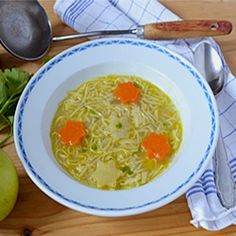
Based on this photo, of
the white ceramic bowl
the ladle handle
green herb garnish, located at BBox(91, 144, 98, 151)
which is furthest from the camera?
the ladle handle

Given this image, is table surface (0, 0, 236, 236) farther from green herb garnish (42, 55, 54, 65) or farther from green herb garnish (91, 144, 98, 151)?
green herb garnish (42, 55, 54, 65)

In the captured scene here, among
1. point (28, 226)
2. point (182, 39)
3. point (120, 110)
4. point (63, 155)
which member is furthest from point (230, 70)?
point (28, 226)

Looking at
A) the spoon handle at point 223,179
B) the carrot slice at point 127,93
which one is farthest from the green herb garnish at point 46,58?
the spoon handle at point 223,179

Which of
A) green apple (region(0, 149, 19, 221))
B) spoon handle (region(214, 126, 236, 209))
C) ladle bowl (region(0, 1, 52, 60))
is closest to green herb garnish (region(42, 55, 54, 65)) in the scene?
ladle bowl (region(0, 1, 52, 60))

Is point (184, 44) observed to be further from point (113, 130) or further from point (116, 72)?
point (113, 130)

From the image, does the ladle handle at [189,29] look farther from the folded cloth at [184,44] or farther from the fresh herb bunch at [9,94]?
the fresh herb bunch at [9,94]

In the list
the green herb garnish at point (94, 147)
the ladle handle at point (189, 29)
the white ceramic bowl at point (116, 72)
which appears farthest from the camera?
the ladle handle at point (189, 29)
